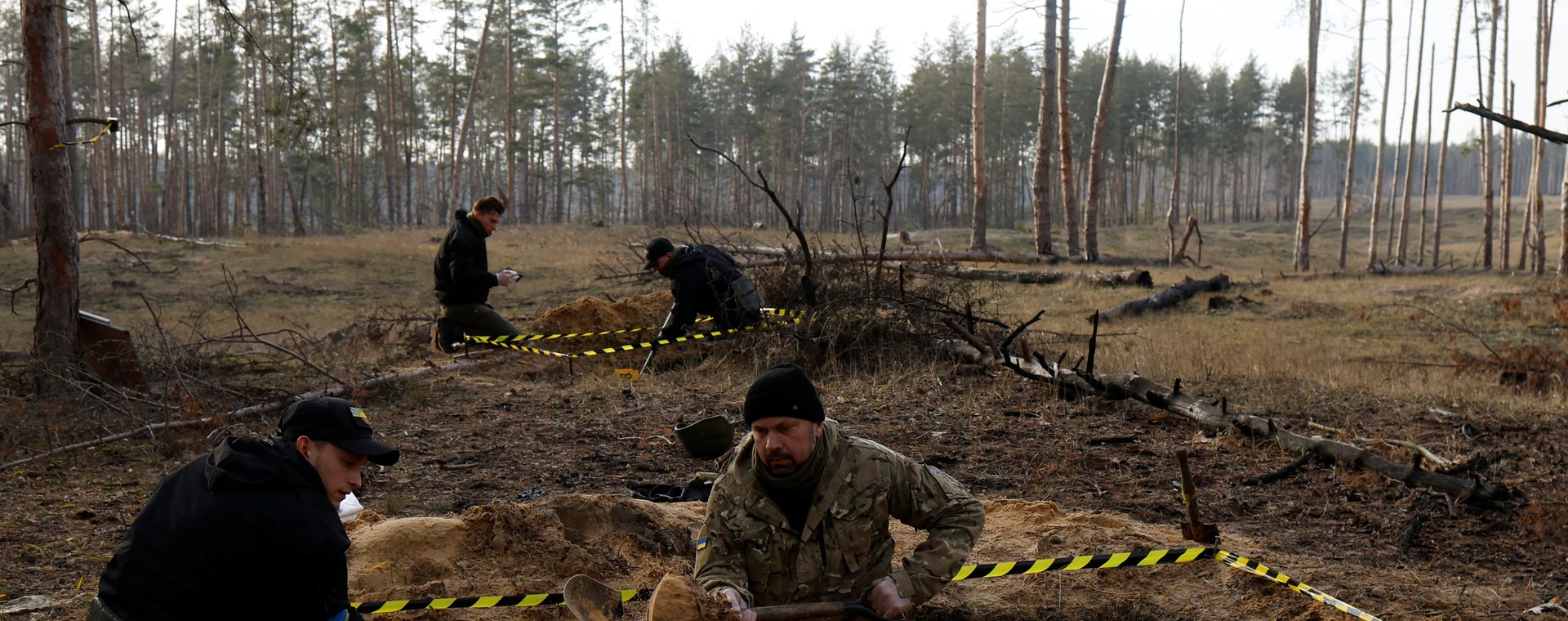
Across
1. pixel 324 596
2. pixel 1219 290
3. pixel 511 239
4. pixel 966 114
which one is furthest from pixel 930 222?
pixel 324 596

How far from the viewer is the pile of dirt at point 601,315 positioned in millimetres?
11891

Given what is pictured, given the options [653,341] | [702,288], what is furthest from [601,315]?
[702,288]

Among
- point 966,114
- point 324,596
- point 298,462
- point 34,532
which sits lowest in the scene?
point 34,532

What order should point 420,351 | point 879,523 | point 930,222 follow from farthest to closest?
point 930,222 < point 420,351 < point 879,523

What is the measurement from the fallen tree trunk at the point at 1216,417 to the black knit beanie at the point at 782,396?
4117 millimetres

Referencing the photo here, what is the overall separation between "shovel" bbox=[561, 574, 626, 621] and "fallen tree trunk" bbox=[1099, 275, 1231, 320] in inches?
448

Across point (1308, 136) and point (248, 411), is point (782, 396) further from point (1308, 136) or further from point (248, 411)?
point (1308, 136)

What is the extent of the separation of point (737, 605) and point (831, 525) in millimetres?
431

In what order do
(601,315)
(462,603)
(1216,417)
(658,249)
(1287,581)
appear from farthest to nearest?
(601,315), (658,249), (1216,417), (1287,581), (462,603)

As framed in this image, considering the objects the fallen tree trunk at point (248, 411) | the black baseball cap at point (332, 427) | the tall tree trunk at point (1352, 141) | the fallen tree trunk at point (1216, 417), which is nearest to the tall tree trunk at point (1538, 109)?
the tall tree trunk at point (1352, 141)

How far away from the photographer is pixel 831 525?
347cm

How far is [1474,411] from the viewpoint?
797 centimetres

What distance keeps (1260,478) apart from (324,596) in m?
5.18

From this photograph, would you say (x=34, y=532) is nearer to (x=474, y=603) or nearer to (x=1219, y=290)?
(x=474, y=603)
